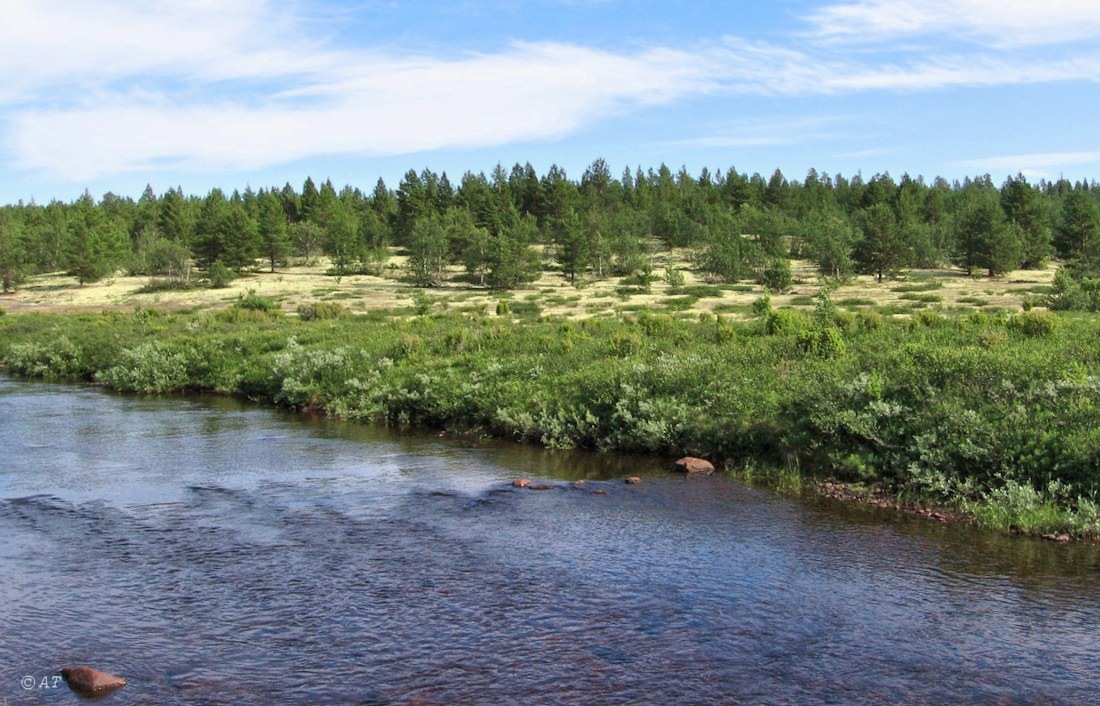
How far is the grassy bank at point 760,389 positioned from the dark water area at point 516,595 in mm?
1479

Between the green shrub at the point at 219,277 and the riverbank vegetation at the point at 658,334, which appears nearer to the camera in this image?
the riverbank vegetation at the point at 658,334

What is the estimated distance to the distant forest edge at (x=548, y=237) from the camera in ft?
268

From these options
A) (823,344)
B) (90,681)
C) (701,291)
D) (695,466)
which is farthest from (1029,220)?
(90,681)

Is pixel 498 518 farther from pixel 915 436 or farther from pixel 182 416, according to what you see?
pixel 182 416

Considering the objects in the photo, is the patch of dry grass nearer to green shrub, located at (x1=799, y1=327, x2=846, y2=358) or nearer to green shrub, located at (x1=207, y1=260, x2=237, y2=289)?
green shrub, located at (x1=207, y1=260, x2=237, y2=289)

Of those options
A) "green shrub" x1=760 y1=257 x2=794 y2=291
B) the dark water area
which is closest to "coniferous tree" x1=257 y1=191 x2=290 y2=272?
"green shrub" x1=760 y1=257 x2=794 y2=291

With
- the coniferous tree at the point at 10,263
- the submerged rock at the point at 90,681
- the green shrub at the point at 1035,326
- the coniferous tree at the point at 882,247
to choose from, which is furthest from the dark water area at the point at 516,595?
the coniferous tree at the point at 10,263

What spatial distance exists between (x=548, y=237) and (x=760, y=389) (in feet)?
294

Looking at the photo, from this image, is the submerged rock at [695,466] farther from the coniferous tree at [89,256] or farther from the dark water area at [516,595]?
the coniferous tree at [89,256]

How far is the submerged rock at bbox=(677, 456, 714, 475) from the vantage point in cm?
1862

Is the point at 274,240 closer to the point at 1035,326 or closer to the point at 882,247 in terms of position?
the point at 882,247

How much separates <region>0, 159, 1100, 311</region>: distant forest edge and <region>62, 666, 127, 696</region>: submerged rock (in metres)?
48.1

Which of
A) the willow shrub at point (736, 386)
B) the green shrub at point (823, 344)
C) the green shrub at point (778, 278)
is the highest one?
the green shrub at point (778, 278)

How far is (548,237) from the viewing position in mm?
108688
